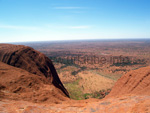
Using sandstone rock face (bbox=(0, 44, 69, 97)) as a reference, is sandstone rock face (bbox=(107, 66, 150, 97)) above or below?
below

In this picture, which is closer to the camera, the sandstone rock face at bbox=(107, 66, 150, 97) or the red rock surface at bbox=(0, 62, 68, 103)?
the red rock surface at bbox=(0, 62, 68, 103)

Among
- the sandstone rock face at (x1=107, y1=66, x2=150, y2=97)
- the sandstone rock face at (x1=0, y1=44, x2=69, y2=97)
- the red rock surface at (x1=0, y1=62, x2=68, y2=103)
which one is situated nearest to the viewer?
the red rock surface at (x1=0, y1=62, x2=68, y2=103)

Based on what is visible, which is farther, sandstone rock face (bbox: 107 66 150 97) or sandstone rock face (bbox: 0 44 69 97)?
sandstone rock face (bbox: 0 44 69 97)

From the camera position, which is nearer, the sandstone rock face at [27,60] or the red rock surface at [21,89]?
the red rock surface at [21,89]

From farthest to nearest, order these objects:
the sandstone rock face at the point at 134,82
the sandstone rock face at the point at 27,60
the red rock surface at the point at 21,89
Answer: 1. the sandstone rock face at the point at 27,60
2. the sandstone rock face at the point at 134,82
3. the red rock surface at the point at 21,89

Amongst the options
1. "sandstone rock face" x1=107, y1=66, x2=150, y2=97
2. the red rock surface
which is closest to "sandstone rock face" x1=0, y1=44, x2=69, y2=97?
the red rock surface

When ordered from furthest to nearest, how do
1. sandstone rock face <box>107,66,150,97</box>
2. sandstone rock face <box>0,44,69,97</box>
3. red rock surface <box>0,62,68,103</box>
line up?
sandstone rock face <box>0,44,69,97</box> → sandstone rock face <box>107,66,150,97</box> → red rock surface <box>0,62,68,103</box>

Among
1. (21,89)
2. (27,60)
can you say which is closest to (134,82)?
(21,89)

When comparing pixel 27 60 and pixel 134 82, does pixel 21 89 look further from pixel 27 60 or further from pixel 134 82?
pixel 134 82

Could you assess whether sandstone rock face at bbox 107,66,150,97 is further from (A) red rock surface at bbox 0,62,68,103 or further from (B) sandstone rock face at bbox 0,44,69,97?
(B) sandstone rock face at bbox 0,44,69,97

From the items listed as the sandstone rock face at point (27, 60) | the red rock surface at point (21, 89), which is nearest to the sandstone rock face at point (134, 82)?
the red rock surface at point (21, 89)

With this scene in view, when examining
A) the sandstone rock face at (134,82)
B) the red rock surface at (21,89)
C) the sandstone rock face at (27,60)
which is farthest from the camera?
the sandstone rock face at (27,60)

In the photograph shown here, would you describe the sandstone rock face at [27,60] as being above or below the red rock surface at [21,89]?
above

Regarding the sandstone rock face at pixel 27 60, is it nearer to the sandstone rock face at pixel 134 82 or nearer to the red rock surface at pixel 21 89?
the red rock surface at pixel 21 89
